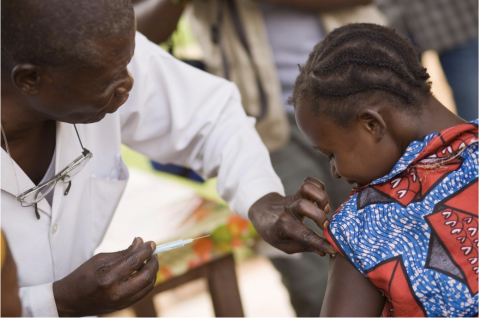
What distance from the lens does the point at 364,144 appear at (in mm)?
1285

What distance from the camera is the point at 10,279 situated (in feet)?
2.62

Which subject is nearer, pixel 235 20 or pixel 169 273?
pixel 169 273

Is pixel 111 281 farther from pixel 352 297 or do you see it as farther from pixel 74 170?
pixel 352 297

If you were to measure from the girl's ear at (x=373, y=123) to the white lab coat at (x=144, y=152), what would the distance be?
0.50m

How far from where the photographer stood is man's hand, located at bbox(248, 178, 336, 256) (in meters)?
1.32

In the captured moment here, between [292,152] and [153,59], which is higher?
[153,59]

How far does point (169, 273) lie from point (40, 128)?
742mm

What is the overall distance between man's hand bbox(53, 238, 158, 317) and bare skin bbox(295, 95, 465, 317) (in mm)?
402

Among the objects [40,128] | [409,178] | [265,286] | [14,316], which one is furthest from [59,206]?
[265,286]

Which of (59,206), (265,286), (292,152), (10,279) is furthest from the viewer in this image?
(265,286)

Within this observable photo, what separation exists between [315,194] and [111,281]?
502 millimetres

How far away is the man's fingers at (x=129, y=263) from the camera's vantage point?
50.0 inches

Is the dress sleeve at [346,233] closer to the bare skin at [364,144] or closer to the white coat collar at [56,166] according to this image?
the bare skin at [364,144]

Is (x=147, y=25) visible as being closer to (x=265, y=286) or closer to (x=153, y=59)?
(x=153, y=59)
